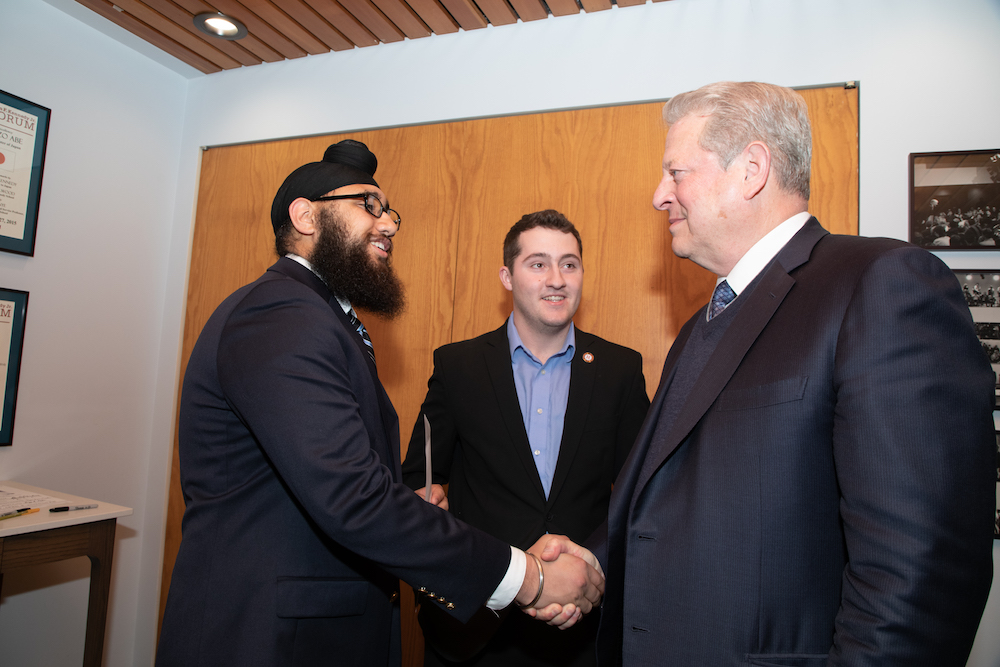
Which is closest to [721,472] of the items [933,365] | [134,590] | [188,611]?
[933,365]

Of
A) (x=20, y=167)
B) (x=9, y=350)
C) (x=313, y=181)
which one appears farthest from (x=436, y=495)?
(x=20, y=167)

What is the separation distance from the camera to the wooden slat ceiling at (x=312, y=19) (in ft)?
9.68

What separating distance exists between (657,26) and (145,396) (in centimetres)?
354

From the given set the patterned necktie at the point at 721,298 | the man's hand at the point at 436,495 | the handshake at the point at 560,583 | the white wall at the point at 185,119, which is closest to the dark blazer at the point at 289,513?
the handshake at the point at 560,583

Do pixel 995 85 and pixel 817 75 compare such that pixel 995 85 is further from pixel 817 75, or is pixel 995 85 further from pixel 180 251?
pixel 180 251

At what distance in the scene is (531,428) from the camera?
223cm

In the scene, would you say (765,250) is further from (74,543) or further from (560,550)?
(74,543)

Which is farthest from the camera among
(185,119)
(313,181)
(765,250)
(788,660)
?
(185,119)

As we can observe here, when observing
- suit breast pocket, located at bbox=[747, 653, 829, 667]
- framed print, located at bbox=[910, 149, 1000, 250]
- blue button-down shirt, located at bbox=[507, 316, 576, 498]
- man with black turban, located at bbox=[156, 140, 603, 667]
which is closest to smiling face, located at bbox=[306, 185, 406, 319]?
man with black turban, located at bbox=[156, 140, 603, 667]

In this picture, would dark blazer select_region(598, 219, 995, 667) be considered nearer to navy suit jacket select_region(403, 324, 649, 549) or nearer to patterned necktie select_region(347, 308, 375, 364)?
navy suit jacket select_region(403, 324, 649, 549)

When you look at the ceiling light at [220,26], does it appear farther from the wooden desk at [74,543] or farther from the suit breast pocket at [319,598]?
the suit breast pocket at [319,598]

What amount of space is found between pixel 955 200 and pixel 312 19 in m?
3.09

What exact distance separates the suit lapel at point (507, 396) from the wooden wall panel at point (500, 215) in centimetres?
64

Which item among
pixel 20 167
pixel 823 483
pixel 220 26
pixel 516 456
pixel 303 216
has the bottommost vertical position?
pixel 516 456
